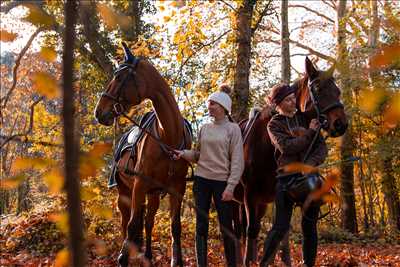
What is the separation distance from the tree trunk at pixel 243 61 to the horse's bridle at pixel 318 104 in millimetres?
4690

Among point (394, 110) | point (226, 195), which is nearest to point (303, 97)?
point (226, 195)

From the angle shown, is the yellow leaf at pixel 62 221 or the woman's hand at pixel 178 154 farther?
the woman's hand at pixel 178 154

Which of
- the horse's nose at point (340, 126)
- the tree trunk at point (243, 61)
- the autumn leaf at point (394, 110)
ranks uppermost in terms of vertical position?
the tree trunk at point (243, 61)

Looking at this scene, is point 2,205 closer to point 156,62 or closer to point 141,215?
point 156,62

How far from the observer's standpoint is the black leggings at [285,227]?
14.5 ft

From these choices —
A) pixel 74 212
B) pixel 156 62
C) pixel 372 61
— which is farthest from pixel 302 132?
pixel 156 62

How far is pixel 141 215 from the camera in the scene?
5438 millimetres

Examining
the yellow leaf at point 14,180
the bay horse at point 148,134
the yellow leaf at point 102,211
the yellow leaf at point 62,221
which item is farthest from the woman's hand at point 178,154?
the yellow leaf at point 14,180

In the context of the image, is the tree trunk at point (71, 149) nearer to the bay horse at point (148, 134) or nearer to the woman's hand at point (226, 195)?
the woman's hand at point (226, 195)

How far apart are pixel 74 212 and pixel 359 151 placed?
624 inches

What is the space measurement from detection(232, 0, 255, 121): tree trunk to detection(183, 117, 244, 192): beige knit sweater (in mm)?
4579

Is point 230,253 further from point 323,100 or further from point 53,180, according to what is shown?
point 53,180

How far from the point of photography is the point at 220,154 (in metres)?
4.76

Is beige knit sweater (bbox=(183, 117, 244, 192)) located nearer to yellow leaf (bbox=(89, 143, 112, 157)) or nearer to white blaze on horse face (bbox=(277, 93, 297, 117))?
white blaze on horse face (bbox=(277, 93, 297, 117))
